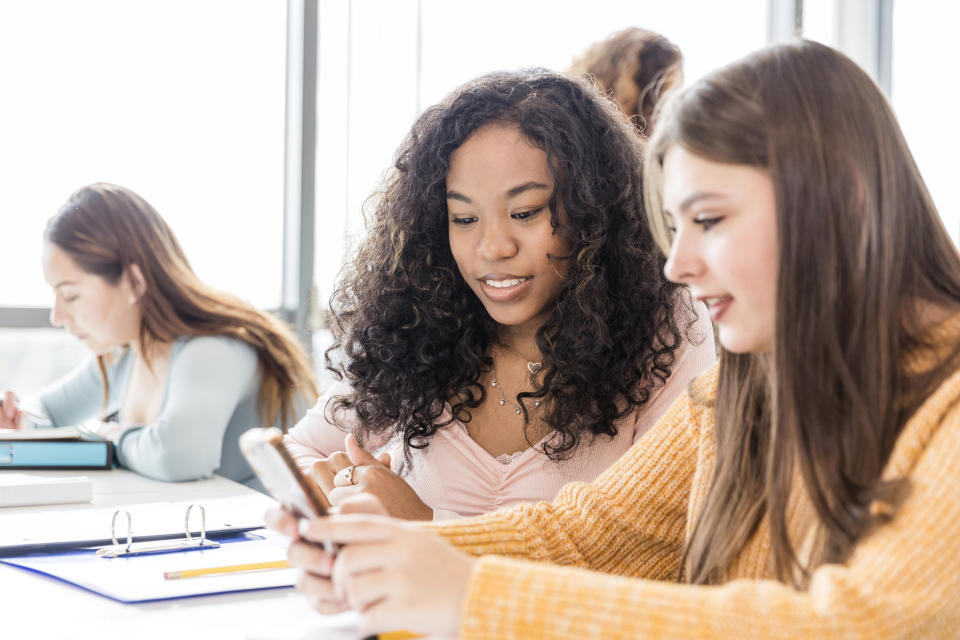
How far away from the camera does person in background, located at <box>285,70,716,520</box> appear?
1484mm

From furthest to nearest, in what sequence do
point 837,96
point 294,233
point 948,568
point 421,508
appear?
point 294,233 < point 421,508 < point 837,96 < point 948,568

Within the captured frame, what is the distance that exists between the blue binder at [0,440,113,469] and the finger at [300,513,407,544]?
4.74 feet

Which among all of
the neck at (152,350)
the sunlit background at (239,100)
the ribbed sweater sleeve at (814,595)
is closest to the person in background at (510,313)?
the ribbed sweater sleeve at (814,595)

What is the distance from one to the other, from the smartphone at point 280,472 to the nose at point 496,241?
625 millimetres

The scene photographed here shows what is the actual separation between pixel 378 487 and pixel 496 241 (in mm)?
393

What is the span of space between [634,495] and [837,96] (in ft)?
1.66

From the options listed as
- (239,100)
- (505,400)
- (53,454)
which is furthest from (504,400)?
(239,100)

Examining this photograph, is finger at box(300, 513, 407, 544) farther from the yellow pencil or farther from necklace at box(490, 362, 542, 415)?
necklace at box(490, 362, 542, 415)

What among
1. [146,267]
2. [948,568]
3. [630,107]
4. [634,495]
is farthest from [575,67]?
[948,568]

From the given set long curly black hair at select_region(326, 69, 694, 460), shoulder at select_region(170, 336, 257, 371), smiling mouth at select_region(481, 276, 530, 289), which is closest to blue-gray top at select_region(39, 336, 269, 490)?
shoulder at select_region(170, 336, 257, 371)

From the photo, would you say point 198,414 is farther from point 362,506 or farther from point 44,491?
point 362,506

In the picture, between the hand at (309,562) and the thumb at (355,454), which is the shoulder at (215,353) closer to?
the thumb at (355,454)

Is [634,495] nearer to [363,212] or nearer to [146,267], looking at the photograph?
[363,212]

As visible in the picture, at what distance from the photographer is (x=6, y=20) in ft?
10.3
